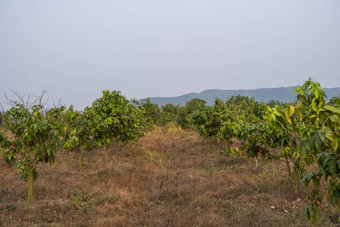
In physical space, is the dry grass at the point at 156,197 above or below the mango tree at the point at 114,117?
below

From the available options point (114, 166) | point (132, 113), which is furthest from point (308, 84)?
point (132, 113)

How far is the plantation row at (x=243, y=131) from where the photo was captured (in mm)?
2088

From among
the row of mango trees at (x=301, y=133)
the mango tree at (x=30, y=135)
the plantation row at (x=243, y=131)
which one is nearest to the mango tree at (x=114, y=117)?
the plantation row at (x=243, y=131)

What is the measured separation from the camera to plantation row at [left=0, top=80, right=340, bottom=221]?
2088 millimetres

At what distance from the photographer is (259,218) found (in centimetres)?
514

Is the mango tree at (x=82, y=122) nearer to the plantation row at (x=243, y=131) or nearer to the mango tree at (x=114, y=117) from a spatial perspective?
the plantation row at (x=243, y=131)

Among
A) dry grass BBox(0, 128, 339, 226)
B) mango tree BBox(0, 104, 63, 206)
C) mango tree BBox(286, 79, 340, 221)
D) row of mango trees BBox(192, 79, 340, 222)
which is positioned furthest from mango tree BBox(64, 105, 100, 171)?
mango tree BBox(286, 79, 340, 221)

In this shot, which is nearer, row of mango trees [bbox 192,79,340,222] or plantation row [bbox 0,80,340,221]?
row of mango trees [bbox 192,79,340,222]

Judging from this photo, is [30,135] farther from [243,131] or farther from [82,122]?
[243,131]

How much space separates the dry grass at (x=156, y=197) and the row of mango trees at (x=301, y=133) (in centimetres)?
102

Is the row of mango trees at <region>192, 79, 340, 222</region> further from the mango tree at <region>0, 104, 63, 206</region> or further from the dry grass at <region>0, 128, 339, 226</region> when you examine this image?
the mango tree at <region>0, 104, 63, 206</region>

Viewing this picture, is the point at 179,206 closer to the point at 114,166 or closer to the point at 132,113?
the point at 114,166

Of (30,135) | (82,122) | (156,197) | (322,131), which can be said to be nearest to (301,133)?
(322,131)

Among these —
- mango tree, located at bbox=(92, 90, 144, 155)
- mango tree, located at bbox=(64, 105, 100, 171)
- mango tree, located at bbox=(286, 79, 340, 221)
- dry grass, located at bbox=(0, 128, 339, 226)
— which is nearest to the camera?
mango tree, located at bbox=(286, 79, 340, 221)
